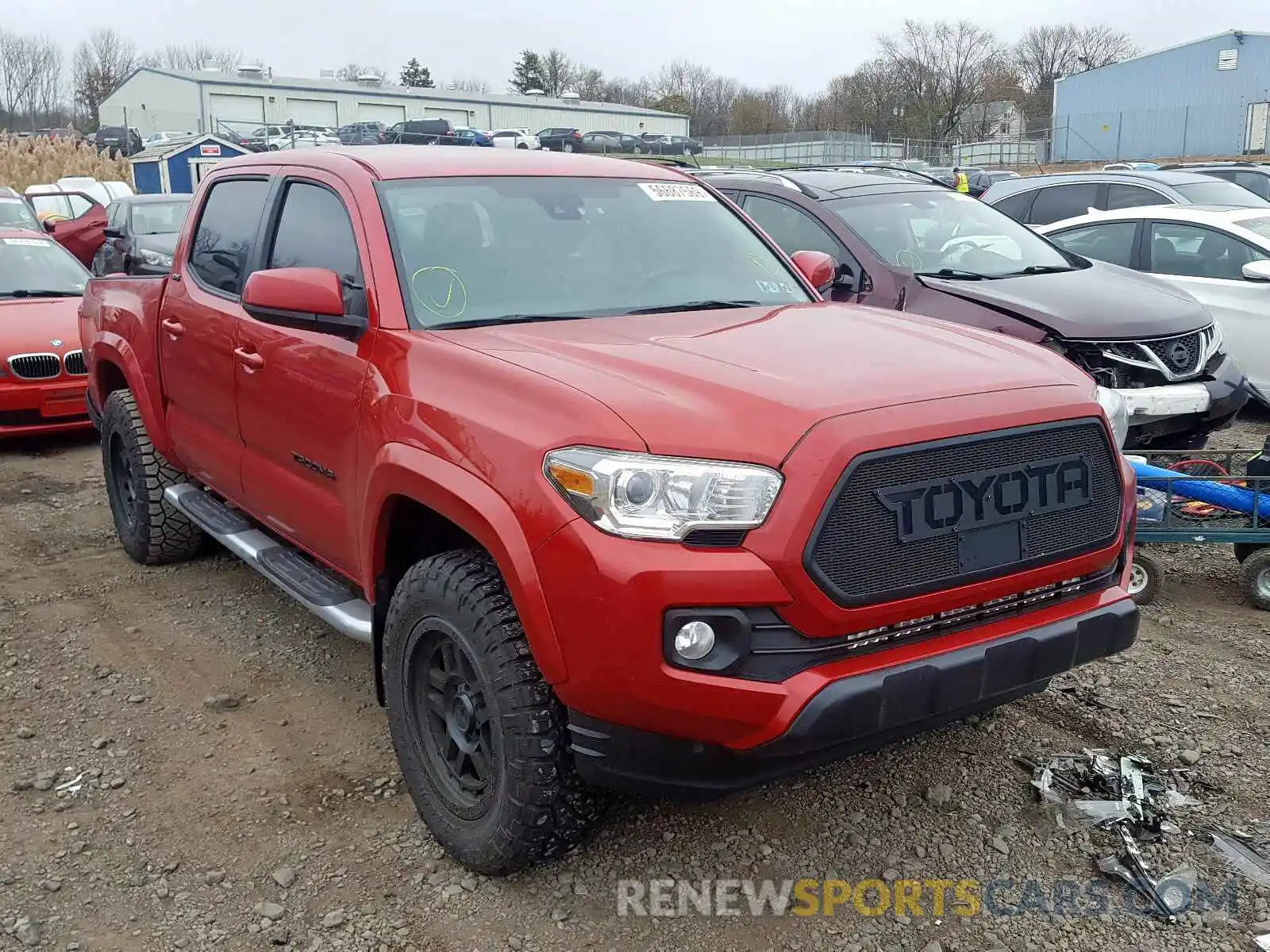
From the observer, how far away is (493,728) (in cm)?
288

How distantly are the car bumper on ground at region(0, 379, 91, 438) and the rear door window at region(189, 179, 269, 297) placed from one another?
147 inches

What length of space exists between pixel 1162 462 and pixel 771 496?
3.94m

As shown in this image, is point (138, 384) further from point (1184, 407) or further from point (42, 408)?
point (1184, 407)

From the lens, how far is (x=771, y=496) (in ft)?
8.47

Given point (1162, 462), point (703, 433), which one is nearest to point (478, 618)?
point (703, 433)

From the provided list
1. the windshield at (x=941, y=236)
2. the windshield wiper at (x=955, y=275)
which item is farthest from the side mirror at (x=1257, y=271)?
the windshield wiper at (x=955, y=275)

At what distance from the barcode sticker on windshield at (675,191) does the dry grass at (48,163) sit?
2871 cm

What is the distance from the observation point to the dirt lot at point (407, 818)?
2.95m

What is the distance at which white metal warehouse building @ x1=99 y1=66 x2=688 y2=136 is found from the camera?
209 feet

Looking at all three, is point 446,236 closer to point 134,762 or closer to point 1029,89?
point 134,762

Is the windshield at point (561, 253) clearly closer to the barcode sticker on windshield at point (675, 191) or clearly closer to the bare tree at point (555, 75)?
the barcode sticker on windshield at point (675, 191)

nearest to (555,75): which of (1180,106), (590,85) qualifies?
(590,85)

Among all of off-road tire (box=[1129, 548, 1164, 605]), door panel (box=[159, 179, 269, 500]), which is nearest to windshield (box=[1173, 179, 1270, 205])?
off-road tire (box=[1129, 548, 1164, 605])

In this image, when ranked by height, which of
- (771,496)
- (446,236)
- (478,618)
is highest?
(446,236)
